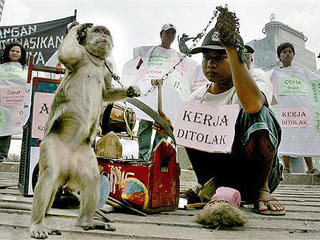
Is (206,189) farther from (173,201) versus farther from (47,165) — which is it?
(47,165)

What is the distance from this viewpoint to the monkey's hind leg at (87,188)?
135 centimetres

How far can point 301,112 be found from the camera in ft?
14.2

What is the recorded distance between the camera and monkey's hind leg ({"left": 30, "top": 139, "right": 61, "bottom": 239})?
1178 millimetres

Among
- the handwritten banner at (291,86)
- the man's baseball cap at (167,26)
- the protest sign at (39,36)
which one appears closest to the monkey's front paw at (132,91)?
the man's baseball cap at (167,26)

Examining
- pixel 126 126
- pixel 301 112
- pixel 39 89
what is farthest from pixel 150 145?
pixel 301 112

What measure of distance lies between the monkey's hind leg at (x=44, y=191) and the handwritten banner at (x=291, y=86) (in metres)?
3.84

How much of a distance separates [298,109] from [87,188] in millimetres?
3745

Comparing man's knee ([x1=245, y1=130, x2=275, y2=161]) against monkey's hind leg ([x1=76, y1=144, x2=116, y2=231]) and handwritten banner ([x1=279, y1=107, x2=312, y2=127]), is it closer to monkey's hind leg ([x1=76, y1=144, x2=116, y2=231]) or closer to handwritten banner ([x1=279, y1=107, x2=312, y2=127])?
monkey's hind leg ([x1=76, y1=144, x2=116, y2=231])

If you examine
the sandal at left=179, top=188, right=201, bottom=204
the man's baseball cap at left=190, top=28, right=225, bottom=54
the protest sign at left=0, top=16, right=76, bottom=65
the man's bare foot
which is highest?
the protest sign at left=0, top=16, right=76, bottom=65

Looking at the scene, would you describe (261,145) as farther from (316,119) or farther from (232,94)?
(316,119)

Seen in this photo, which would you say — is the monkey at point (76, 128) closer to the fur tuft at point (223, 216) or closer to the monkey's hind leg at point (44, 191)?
the monkey's hind leg at point (44, 191)

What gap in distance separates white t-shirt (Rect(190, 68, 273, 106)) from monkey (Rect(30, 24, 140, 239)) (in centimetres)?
88

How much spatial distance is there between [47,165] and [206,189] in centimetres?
108

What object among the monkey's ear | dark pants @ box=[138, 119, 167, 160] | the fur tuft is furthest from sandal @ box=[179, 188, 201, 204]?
dark pants @ box=[138, 119, 167, 160]
